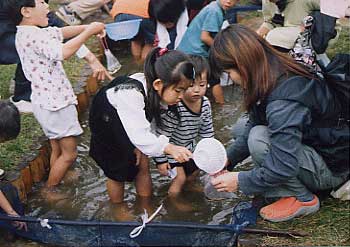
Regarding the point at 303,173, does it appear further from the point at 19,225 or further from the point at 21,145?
the point at 21,145

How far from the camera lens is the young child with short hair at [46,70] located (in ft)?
12.9

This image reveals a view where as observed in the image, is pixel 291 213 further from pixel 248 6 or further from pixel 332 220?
pixel 248 6

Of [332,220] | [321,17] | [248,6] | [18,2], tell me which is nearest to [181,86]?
[332,220]

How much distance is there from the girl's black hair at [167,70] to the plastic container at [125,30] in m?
2.69

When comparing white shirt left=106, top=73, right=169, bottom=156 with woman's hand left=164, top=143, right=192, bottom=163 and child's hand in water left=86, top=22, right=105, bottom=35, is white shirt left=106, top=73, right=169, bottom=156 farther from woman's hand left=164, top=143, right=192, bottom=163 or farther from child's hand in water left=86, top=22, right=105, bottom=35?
child's hand in water left=86, top=22, right=105, bottom=35

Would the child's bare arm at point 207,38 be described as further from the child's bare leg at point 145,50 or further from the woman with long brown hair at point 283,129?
the woman with long brown hair at point 283,129

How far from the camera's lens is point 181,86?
343 centimetres

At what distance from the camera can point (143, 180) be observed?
4012 millimetres

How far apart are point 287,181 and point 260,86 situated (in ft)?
1.72

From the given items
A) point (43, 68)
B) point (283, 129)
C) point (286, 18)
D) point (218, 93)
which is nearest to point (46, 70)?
point (43, 68)

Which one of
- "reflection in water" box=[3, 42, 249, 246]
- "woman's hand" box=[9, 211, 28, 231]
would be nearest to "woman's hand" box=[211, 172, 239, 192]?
"reflection in water" box=[3, 42, 249, 246]

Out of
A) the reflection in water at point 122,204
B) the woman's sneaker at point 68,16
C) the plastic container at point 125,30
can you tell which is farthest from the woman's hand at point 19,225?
the woman's sneaker at point 68,16

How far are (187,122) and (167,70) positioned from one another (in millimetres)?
588

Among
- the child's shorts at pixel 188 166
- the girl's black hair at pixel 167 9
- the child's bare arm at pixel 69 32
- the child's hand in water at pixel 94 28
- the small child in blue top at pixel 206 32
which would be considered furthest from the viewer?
the girl's black hair at pixel 167 9
